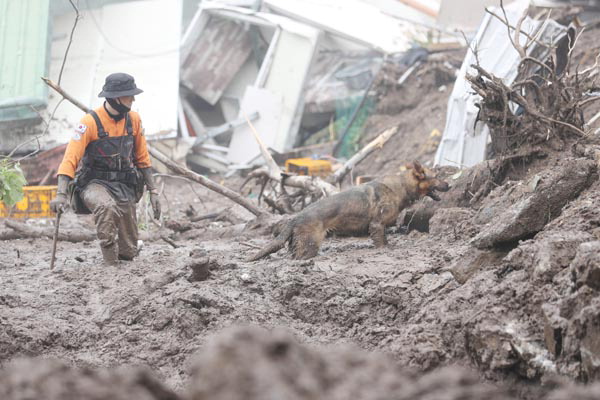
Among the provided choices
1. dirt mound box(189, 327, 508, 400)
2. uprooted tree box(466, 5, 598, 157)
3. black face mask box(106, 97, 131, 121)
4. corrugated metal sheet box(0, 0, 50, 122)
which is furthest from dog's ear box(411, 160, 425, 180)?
corrugated metal sheet box(0, 0, 50, 122)

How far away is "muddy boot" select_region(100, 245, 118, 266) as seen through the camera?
321 inches

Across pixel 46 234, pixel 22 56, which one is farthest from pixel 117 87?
pixel 22 56

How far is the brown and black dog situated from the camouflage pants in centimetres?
141

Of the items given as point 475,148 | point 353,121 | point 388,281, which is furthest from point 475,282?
point 353,121

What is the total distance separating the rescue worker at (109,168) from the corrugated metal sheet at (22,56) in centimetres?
660

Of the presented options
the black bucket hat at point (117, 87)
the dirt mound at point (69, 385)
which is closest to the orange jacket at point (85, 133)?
the black bucket hat at point (117, 87)

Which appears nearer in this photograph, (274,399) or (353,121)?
(274,399)

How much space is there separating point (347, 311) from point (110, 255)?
308 centimetres

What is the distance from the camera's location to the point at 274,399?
1.90 meters

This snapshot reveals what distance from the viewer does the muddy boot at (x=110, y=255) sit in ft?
26.7

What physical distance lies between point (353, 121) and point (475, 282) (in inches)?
479

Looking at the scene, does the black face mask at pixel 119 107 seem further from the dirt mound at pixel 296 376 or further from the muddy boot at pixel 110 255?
the dirt mound at pixel 296 376

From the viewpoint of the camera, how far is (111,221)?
803 centimetres

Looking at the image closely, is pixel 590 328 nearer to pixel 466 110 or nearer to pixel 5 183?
pixel 5 183
